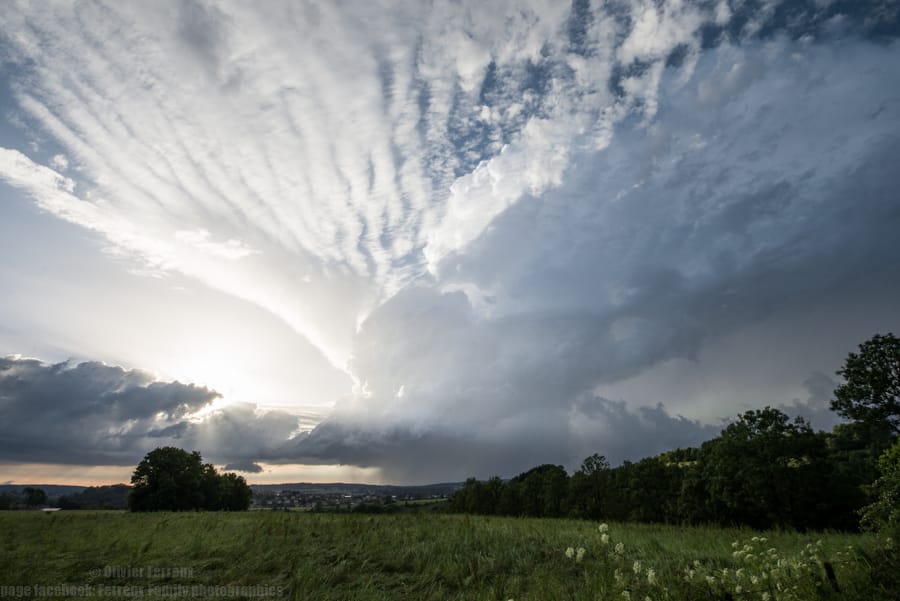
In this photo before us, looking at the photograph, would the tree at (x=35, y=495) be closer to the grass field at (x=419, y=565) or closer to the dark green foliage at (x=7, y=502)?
the dark green foliage at (x=7, y=502)

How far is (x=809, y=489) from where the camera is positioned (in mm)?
38312

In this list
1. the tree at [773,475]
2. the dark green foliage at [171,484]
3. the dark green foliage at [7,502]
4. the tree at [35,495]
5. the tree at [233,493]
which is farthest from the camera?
the tree at [35,495]

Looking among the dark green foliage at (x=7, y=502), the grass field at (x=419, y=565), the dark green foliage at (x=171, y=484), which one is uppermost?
the dark green foliage at (x=171, y=484)

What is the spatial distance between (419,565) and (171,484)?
8319cm

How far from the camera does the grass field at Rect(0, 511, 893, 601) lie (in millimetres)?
7707

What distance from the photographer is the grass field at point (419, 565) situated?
7.71 meters

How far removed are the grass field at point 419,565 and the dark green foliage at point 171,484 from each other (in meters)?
67.1

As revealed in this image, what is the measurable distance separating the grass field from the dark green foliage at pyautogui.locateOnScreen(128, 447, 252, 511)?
2642 inches

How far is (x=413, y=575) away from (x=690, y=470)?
49.6 m

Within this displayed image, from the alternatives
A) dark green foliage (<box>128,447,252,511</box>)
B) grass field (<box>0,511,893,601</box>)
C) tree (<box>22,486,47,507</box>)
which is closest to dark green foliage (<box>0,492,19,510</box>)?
dark green foliage (<box>128,447,252,511</box>)

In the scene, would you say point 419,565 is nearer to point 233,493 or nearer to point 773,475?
point 773,475

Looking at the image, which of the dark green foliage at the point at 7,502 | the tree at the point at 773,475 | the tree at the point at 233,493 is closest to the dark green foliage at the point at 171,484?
the tree at the point at 233,493

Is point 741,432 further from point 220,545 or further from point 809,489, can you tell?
point 220,545

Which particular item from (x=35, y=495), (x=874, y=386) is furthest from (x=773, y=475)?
(x=35, y=495)
